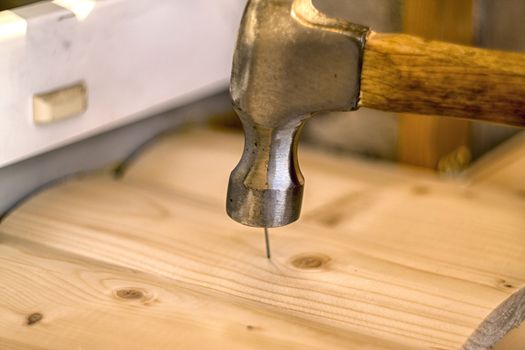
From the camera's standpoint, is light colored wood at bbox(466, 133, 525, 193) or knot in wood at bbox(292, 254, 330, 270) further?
light colored wood at bbox(466, 133, 525, 193)

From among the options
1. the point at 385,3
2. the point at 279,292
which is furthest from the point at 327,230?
the point at 385,3

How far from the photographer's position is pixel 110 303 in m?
0.71

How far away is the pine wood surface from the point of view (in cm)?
67

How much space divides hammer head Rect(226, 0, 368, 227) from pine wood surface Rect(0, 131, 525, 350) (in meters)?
0.09

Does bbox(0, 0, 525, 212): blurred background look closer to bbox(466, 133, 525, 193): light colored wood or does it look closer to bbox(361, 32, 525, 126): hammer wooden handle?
bbox(466, 133, 525, 193): light colored wood

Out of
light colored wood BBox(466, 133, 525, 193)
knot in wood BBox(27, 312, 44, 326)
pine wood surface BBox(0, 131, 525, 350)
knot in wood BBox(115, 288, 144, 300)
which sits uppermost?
light colored wood BBox(466, 133, 525, 193)

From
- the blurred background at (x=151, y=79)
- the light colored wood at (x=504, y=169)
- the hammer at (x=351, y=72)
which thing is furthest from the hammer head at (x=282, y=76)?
the light colored wood at (x=504, y=169)

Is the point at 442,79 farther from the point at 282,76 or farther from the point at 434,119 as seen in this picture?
the point at 434,119

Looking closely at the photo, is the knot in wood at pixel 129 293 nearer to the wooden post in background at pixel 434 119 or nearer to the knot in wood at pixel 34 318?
the knot in wood at pixel 34 318

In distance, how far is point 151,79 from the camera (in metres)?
0.97

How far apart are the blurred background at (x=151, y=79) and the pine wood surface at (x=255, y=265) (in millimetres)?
39

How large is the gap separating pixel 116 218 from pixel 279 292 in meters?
0.20

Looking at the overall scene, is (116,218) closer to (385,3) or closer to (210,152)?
(210,152)

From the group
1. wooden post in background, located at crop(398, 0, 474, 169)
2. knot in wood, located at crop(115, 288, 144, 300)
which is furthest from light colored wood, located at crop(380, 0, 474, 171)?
knot in wood, located at crop(115, 288, 144, 300)
